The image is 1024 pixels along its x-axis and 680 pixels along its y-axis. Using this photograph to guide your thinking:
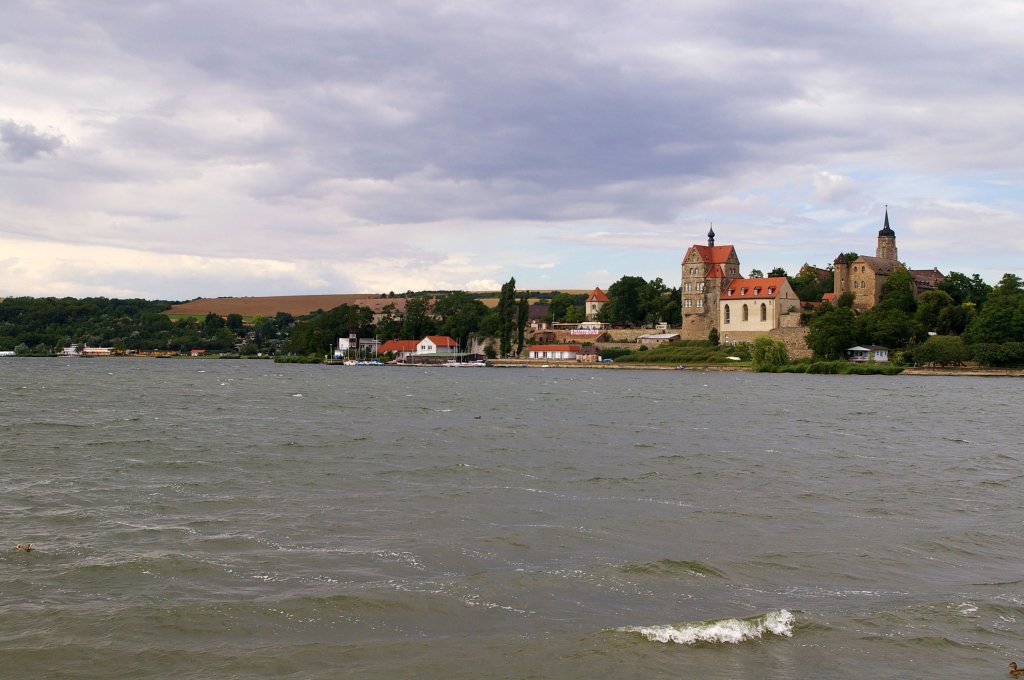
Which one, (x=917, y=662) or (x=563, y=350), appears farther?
(x=563, y=350)

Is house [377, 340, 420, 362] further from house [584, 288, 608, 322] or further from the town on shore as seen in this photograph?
house [584, 288, 608, 322]

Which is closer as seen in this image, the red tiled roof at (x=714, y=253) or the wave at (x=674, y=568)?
the wave at (x=674, y=568)

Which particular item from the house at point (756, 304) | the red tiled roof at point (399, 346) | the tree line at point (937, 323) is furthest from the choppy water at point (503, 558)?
the red tiled roof at point (399, 346)

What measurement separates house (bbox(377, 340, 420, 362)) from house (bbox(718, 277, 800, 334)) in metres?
48.6

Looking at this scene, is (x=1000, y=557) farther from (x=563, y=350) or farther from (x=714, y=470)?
(x=563, y=350)

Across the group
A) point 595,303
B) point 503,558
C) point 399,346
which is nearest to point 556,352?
point 399,346

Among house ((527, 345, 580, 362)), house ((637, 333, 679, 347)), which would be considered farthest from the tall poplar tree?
house ((637, 333, 679, 347))

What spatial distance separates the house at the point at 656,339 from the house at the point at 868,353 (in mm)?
29380

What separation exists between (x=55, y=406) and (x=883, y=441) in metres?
33.9

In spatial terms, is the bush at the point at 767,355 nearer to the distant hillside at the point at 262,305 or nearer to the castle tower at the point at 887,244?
the castle tower at the point at 887,244

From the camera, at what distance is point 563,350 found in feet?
419

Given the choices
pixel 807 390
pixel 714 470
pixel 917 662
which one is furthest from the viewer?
pixel 807 390

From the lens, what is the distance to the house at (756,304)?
118m

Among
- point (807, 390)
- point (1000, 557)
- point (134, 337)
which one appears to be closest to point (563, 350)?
point (807, 390)
